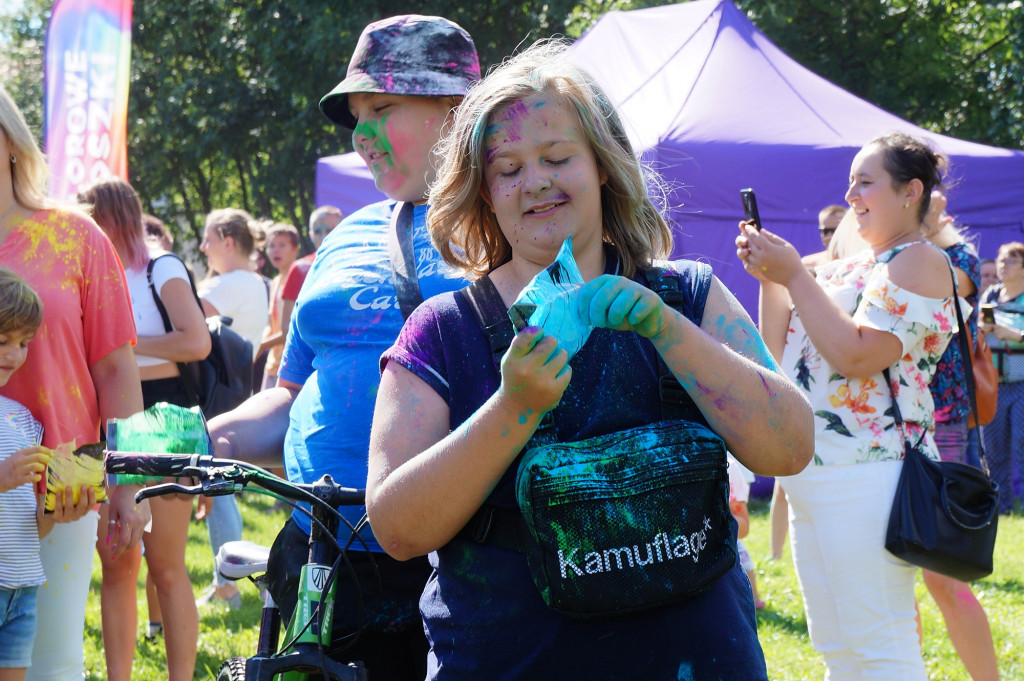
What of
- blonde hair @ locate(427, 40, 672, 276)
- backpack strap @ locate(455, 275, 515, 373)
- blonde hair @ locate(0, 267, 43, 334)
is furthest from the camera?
blonde hair @ locate(0, 267, 43, 334)

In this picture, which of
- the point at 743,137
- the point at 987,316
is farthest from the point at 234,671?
the point at 987,316

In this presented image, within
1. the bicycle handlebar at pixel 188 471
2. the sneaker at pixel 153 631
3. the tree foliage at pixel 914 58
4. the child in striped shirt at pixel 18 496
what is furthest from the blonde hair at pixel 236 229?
the tree foliage at pixel 914 58

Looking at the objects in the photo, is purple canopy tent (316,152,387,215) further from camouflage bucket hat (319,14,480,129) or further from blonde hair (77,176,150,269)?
camouflage bucket hat (319,14,480,129)

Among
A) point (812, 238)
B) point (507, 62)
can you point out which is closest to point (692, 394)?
point (507, 62)

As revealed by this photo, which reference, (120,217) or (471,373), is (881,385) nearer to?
(471,373)

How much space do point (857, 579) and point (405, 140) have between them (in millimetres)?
1832

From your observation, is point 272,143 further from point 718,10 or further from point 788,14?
point 718,10

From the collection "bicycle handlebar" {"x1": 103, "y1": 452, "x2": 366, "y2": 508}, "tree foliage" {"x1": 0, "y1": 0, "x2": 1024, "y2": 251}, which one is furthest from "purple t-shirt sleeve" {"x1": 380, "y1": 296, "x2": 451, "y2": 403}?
"tree foliage" {"x1": 0, "y1": 0, "x2": 1024, "y2": 251}

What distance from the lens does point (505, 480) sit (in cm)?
151

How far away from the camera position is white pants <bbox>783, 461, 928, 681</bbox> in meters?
2.87

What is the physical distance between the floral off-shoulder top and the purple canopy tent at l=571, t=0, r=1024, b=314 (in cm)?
384

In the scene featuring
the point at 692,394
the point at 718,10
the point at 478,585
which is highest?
the point at 718,10

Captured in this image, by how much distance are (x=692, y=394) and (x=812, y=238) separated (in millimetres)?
6587

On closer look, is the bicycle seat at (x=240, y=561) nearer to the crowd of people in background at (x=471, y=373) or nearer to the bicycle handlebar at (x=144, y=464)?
the crowd of people in background at (x=471, y=373)
